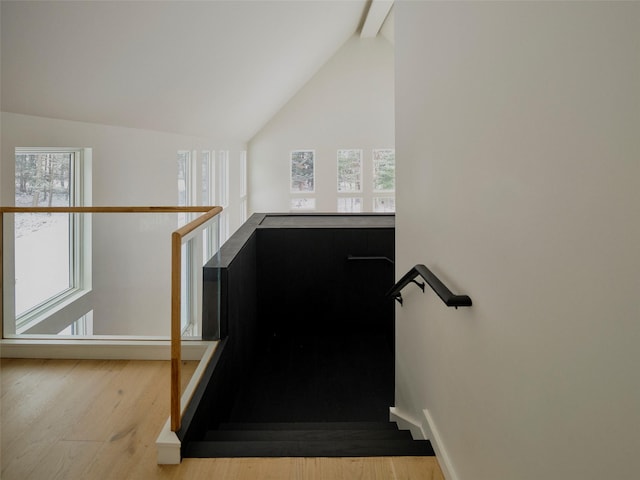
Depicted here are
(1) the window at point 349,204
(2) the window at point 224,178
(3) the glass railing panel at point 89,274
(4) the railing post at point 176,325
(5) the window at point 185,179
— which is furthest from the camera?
(1) the window at point 349,204

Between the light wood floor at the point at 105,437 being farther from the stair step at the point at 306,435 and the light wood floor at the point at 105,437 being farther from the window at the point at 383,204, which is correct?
the window at the point at 383,204

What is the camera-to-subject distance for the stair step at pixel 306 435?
2.30 m

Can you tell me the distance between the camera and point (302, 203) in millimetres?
11430

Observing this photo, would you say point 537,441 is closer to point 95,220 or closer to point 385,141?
point 95,220

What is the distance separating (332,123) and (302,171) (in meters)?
1.23

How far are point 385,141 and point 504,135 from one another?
9901 millimetres

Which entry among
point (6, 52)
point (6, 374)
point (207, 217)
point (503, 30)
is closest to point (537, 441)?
point (503, 30)

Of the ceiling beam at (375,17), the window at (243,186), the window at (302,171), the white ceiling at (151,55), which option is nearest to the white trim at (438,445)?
the white ceiling at (151,55)

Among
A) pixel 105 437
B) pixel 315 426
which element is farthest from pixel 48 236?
pixel 315 426

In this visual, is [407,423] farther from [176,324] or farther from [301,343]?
[301,343]

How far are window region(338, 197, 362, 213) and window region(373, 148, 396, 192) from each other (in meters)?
0.47

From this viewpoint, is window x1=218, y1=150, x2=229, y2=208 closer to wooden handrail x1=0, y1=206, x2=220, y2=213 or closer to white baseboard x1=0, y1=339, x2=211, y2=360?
wooden handrail x1=0, y1=206, x2=220, y2=213

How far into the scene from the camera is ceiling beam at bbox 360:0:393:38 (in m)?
8.60

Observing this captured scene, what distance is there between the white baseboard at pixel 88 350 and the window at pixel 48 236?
0.13 metres
